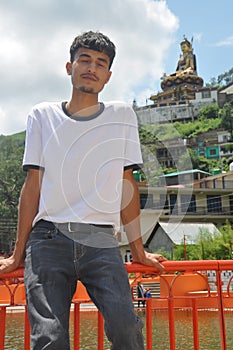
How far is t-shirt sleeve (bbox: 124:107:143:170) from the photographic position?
2207mm

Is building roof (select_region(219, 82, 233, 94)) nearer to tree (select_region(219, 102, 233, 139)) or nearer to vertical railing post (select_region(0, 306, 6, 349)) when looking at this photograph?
→ tree (select_region(219, 102, 233, 139))

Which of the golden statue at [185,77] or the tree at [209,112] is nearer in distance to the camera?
the tree at [209,112]

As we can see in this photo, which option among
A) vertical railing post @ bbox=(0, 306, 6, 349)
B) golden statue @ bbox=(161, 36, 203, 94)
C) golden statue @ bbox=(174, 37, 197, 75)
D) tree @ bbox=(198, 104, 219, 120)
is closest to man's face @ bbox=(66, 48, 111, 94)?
vertical railing post @ bbox=(0, 306, 6, 349)

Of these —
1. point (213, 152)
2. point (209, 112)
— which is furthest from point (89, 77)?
point (209, 112)

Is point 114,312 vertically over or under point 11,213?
under

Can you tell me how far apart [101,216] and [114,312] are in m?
0.44

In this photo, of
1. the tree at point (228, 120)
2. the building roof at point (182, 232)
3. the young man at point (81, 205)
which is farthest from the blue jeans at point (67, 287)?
the tree at point (228, 120)

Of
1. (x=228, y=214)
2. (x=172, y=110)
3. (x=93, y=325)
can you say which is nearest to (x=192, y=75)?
(x=172, y=110)

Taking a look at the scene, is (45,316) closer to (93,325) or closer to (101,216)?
(101,216)

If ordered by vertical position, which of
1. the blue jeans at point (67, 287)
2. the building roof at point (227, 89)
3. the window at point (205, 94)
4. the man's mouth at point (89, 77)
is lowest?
the blue jeans at point (67, 287)

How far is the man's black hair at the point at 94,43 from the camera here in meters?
2.15

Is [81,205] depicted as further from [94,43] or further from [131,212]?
[94,43]

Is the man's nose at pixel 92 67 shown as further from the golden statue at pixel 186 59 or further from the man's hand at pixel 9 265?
the golden statue at pixel 186 59

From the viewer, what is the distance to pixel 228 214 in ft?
118
